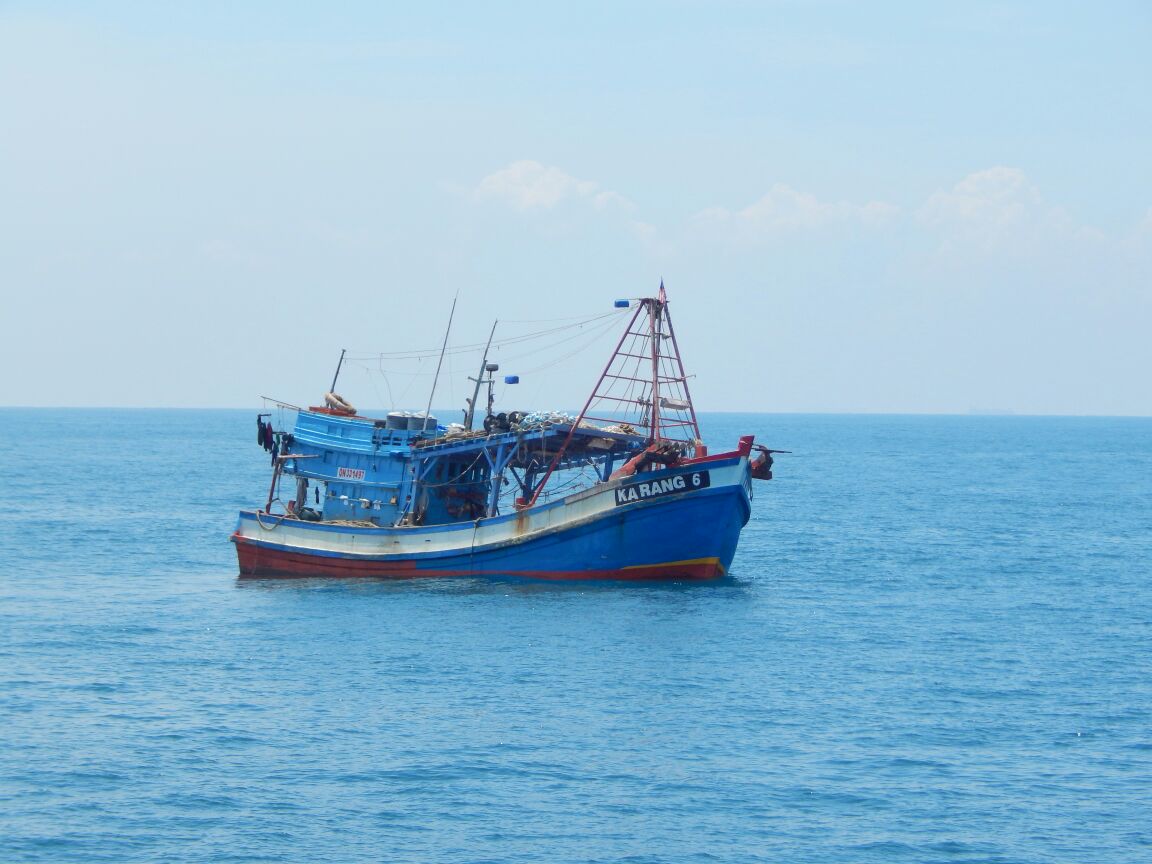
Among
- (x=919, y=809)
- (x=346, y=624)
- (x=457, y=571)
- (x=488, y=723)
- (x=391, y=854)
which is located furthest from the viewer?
A: (x=457, y=571)

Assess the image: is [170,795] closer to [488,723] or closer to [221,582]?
[488,723]

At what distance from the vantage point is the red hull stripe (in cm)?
5338

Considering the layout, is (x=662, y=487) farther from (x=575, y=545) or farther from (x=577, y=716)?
(x=577, y=716)

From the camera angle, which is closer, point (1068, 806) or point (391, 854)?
point (391, 854)

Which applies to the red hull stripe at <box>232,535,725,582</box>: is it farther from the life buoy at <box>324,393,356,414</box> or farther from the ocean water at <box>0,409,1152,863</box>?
the life buoy at <box>324,393,356,414</box>

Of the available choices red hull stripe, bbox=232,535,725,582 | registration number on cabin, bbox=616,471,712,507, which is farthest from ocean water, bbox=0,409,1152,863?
registration number on cabin, bbox=616,471,712,507

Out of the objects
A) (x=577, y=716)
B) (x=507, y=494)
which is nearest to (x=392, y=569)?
(x=507, y=494)

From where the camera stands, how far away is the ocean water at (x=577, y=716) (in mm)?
28734

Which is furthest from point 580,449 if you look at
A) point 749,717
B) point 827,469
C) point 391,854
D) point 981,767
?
point 827,469

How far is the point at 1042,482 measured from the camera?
431ft

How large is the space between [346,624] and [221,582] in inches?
499

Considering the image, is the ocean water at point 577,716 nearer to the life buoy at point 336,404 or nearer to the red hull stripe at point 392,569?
the red hull stripe at point 392,569

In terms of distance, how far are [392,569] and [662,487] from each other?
1170 cm

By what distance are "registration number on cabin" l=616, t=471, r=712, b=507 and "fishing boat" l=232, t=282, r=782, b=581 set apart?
0.04m
